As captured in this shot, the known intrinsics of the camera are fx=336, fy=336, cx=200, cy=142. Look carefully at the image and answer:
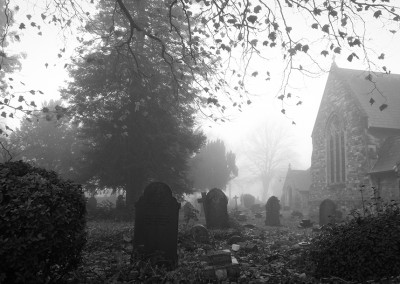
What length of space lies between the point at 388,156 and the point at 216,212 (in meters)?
11.4

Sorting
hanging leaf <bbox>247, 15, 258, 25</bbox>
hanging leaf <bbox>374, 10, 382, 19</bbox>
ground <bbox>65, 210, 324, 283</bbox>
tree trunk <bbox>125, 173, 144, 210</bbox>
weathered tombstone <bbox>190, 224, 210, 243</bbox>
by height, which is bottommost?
ground <bbox>65, 210, 324, 283</bbox>

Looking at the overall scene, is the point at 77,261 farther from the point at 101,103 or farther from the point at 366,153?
the point at 366,153

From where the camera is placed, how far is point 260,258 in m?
7.39

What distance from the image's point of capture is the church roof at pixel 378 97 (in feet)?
66.6

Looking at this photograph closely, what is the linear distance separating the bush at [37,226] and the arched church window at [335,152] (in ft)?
66.4

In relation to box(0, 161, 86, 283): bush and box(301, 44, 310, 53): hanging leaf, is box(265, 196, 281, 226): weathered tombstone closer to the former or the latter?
box(301, 44, 310, 53): hanging leaf

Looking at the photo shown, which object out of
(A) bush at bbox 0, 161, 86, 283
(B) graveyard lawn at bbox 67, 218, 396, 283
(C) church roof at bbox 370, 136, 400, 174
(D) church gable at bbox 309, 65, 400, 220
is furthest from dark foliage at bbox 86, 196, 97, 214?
(C) church roof at bbox 370, 136, 400, 174

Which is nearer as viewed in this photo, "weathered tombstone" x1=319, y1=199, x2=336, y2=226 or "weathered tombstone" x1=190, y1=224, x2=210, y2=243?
"weathered tombstone" x1=190, y1=224, x2=210, y2=243

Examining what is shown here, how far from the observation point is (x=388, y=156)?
61.8 ft

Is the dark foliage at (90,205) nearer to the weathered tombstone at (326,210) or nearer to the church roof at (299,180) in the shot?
the weathered tombstone at (326,210)

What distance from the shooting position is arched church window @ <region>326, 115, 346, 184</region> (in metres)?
22.2

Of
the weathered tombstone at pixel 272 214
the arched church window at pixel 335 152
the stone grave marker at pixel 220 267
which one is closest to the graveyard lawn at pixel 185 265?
the stone grave marker at pixel 220 267

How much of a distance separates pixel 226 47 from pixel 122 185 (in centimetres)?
1205

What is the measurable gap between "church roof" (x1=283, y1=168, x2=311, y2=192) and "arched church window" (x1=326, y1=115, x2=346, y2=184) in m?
13.4
